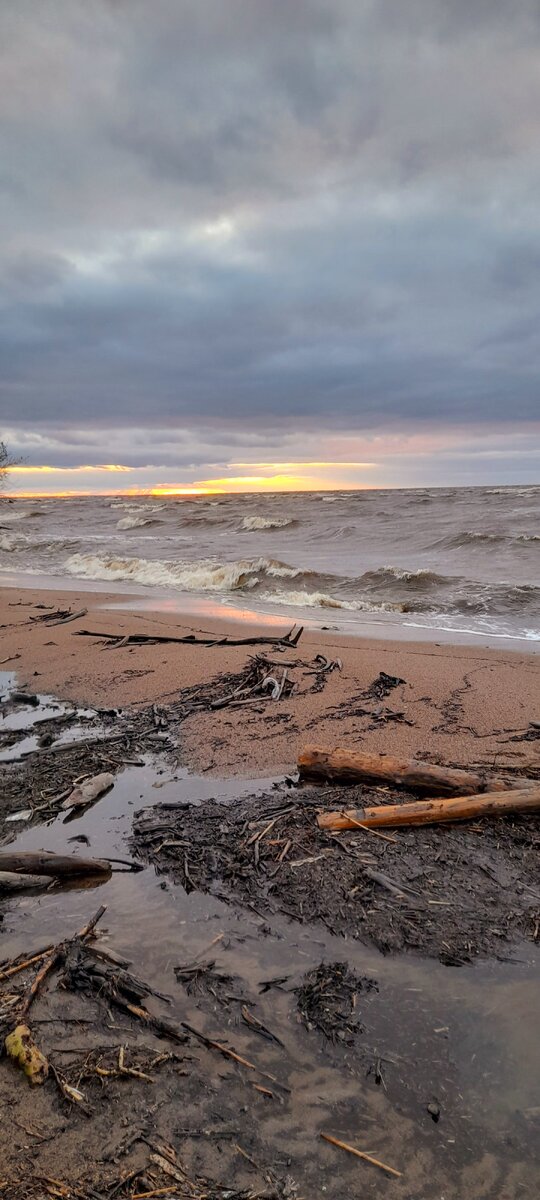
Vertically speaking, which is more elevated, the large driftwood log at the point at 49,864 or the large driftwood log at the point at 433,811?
the large driftwood log at the point at 433,811

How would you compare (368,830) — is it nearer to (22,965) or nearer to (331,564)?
(22,965)

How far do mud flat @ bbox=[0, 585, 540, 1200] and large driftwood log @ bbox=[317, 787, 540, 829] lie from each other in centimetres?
7

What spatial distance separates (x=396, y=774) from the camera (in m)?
4.36

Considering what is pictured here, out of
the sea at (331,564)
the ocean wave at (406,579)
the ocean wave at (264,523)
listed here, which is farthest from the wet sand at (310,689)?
the ocean wave at (264,523)

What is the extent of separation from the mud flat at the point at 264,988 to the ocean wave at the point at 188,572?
488 inches

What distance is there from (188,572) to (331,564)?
5023 mm

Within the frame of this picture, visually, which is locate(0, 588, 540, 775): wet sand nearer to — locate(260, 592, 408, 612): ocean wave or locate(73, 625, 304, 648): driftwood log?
locate(73, 625, 304, 648): driftwood log

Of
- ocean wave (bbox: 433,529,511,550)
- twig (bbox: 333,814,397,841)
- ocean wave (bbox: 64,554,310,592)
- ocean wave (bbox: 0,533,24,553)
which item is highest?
ocean wave (bbox: 433,529,511,550)

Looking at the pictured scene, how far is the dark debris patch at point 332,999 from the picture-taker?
253cm

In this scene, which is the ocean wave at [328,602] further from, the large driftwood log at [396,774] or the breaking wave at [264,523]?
the breaking wave at [264,523]

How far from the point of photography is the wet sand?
5262 mm

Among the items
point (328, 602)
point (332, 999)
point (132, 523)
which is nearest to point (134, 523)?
point (132, 523)

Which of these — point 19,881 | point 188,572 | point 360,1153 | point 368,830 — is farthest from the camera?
point 188,572

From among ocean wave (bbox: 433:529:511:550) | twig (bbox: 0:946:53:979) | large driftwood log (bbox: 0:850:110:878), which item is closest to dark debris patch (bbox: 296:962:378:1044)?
twig (bbox: 0:946:53:979)
